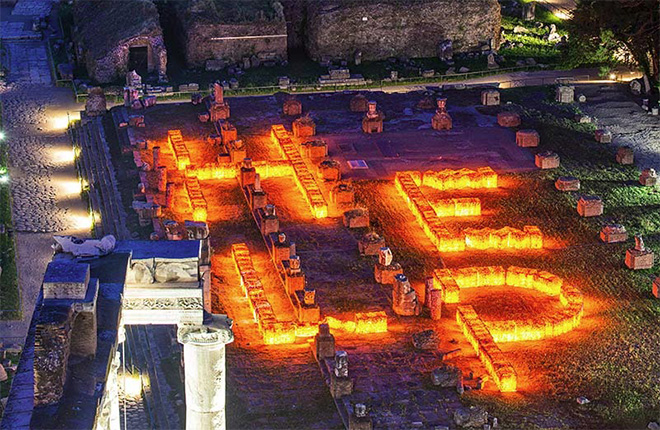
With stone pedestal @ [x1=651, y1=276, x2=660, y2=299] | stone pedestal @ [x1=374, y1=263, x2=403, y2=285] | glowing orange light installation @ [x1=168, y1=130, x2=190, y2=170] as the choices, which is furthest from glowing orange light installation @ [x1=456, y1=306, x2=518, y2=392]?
glowing orange light installation @ [x1=168, y1=130, x2=190, y2=170]

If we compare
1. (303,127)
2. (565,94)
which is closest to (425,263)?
(303,127)

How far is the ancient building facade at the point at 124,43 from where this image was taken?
76.9 meters

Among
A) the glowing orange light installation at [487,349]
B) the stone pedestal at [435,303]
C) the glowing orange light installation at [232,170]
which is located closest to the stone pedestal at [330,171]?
the glowing orange light installation at [232,170]

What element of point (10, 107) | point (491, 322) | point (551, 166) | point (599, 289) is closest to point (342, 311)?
point (491, 322)

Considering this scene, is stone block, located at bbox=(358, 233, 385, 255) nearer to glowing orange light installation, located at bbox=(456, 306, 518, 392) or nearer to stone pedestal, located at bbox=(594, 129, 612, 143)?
glowing orange light installation, located at bbox=(456, 306, 518, 392)

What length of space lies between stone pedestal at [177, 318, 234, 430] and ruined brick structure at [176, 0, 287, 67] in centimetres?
4114

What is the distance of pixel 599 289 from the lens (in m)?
55.6

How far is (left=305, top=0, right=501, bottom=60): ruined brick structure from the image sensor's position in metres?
80.1

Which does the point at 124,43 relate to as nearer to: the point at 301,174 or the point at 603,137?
the point at 301,174

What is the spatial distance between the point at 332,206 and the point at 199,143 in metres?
8.67

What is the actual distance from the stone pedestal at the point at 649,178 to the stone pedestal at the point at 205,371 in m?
28.5

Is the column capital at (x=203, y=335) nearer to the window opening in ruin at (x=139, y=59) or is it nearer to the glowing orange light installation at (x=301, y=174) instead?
the glowing orange light installation at (x=301, y=174)

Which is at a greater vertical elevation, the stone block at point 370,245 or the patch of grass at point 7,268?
the stone block at point 370,245

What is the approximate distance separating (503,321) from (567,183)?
11.5 meters
